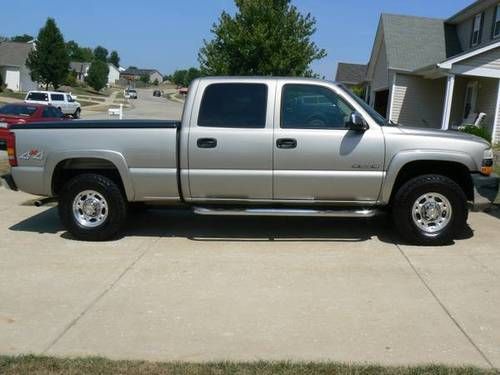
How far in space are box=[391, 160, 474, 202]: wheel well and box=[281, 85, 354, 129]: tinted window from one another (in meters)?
0.98

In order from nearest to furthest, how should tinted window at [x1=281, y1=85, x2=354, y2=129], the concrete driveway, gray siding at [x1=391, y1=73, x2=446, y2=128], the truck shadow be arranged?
the concrete driveway < tinted window at [x1=281, y1=85, x2=354, y2=129] < the truck shadow < gray siding at [x1=391, y1=73, x2=446, y2=128]

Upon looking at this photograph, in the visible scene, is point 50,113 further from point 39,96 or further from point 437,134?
point 39,96

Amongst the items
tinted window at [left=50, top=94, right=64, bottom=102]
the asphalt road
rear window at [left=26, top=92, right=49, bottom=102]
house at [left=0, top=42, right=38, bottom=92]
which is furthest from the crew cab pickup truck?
house at [left=0, top=42, right=38, bottom=92]

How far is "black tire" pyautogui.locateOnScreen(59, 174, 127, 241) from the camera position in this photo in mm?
7055

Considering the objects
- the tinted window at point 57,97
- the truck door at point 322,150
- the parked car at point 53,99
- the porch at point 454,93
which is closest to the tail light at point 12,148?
the truck door at point 322,150

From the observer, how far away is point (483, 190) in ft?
23.7

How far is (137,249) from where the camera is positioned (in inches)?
269

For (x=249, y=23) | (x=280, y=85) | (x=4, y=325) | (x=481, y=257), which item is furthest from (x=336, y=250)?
(x=249, y=23)

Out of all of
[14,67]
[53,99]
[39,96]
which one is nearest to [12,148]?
[53,99]

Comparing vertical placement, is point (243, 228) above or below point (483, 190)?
below

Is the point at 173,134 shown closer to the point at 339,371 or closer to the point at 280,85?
the point at 280,85

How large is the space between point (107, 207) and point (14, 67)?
7390 cm

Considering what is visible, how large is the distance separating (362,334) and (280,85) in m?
3.37

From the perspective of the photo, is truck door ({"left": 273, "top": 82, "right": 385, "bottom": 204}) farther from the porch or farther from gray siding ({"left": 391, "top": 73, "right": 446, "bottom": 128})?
gray siding ({"left": 391, "top": 73, "right": 446, "bottom": 128})
